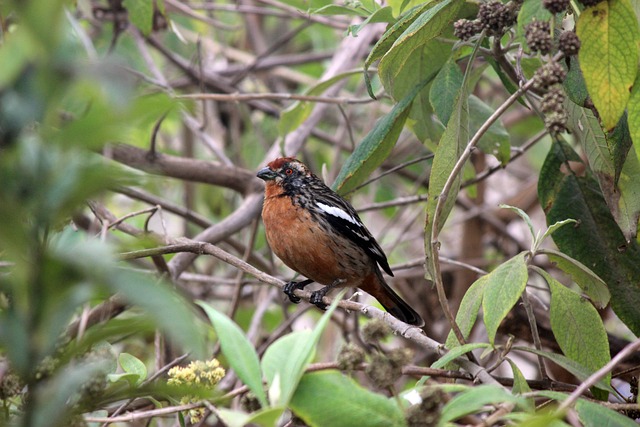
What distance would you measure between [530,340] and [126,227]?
2.24 m

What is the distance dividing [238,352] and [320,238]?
304 centimetres

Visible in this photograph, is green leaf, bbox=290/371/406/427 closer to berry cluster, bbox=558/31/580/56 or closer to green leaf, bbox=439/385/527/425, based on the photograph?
green leaf, bbox=439/385/527/425

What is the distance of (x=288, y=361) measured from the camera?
5.95ft

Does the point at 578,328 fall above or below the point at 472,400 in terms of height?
below

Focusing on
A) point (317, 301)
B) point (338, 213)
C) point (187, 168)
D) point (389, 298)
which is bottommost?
point (389, 298)

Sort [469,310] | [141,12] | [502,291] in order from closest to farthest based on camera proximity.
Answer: [502,291] < [469,310] < [141,12]

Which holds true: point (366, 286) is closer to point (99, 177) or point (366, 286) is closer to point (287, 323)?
point (287, 323)

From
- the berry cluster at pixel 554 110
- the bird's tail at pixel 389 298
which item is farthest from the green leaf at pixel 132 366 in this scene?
the bird's tail at pixel 389 298

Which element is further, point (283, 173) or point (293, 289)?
point (283, 173)

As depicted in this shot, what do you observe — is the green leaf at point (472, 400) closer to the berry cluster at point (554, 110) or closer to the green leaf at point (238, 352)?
the green leaf at point (238, 352)

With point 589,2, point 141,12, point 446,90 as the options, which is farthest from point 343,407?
point 141,12

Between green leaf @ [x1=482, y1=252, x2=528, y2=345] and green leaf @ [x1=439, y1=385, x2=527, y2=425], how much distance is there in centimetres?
59

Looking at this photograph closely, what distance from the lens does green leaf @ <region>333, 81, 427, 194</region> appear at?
3398 millimetres

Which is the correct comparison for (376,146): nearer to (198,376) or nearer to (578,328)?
(578,328)
